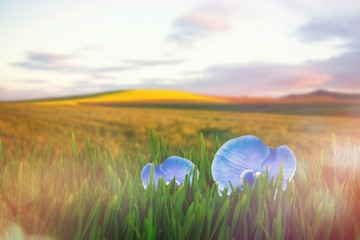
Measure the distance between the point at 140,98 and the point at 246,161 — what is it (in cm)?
3427

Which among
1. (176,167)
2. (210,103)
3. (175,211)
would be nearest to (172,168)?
(176,167)

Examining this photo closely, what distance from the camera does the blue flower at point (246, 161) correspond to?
2.07m

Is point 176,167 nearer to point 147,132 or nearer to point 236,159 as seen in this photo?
point 236,159

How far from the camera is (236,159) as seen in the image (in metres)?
2.10

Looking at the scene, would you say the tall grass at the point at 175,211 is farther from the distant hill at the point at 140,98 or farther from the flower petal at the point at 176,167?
the distant hill at the point at 140,98

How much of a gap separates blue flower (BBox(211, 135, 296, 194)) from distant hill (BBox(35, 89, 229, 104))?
31.0 meters

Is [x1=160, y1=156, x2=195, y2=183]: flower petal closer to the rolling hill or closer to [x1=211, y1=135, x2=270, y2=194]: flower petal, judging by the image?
[x1=211, y1=135, x2=270, y2=194]: flower petal

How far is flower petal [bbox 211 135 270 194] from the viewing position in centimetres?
207

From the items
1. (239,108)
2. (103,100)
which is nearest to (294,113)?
(239,108)

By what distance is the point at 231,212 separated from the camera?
185 cm

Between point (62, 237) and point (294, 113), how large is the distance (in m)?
25.5

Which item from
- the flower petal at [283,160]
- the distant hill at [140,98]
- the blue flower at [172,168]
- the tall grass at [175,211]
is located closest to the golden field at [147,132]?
the blue flower at [172,168]

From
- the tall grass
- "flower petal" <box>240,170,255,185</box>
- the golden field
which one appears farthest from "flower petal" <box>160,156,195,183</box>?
the golden field

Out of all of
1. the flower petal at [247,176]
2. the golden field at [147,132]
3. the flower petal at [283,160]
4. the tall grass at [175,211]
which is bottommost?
the golden field at [147,132]
